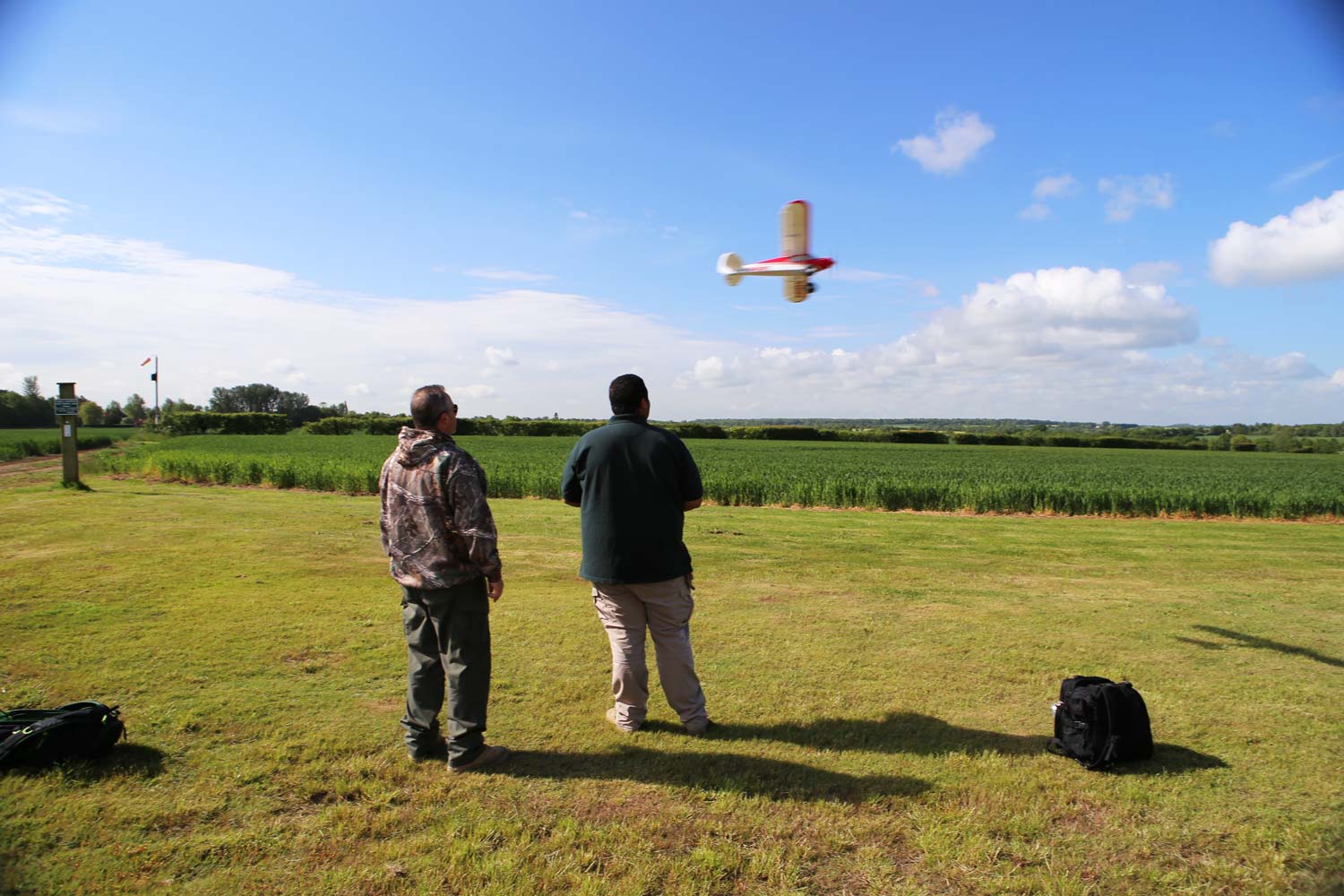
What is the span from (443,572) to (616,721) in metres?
1.54

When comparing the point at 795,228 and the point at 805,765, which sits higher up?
the point at 795,228

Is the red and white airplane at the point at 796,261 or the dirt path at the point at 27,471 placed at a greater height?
the red and white airplane at the point at 796,261

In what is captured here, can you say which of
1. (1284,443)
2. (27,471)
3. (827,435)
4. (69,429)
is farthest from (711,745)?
(1284,443)

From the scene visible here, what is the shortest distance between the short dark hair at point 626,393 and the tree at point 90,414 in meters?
84.8

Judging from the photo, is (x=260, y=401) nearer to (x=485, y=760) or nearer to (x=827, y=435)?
(x=827, y=435)

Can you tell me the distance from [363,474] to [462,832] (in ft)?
59.7

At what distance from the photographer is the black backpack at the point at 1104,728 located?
157 inches

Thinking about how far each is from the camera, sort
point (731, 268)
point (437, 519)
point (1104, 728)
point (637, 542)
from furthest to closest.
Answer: point (731, 268) < point (637, 542) < point (1104, 728) < point (437, 519)

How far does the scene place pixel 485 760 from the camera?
13.0 feet

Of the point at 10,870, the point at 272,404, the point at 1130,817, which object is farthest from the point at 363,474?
the point at 272,404

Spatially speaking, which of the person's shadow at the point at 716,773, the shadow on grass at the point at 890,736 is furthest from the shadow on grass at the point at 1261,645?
the person's shadow at the point at 716,773

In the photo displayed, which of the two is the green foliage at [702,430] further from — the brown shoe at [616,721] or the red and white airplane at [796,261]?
the brown shoe at [616,721]

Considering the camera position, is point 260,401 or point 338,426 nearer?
point 338,426

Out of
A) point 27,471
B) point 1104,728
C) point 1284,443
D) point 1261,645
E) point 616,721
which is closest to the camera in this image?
point 1104,728
